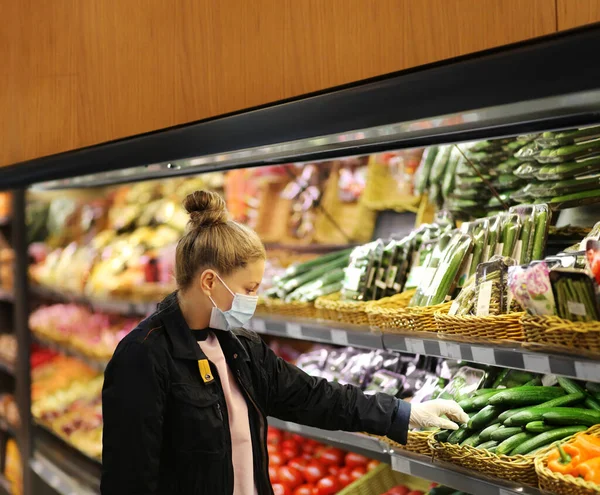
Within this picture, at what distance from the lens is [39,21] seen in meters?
3.27

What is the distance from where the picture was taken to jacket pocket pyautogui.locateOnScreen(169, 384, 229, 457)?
6.63 feet

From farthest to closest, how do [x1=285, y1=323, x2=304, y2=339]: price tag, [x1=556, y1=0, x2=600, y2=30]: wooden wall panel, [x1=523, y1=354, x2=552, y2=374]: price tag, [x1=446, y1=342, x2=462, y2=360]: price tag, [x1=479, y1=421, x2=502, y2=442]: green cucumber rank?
[x1=285, y1=323, x2=304, y2=339]: price tag
[x1=479, y1=421, x2=502, y2=442]: green cucumber
[x1=446, y1=342, x2=462, y2=360]: price tag
[x1=523, y1=354, x2=552, y2=374]: price tag
[x1=556, y1=0, x2=600, y2=30]: wooden wall panel

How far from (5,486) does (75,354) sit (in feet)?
4.72

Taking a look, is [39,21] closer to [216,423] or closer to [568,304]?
[216,423]

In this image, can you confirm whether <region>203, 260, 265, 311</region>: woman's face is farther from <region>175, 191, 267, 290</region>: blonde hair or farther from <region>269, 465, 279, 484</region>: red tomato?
<region>269, 465, 279, 484</region>: red tomato

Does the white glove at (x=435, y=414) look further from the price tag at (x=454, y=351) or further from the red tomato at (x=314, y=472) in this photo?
the red tomato at (x=314, y=472)

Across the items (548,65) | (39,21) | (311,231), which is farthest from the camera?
(311,231)

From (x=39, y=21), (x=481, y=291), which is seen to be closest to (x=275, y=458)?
(x=481, y=291)

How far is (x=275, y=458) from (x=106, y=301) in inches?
53.0

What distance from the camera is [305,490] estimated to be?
3.01 metres

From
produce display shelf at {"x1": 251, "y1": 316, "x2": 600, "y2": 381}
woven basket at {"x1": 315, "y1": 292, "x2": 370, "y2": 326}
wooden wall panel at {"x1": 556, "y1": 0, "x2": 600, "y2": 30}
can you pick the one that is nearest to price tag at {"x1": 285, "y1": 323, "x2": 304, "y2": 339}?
produce display shelf at {"x1": 251, "y1": 316, "x2": 600, "y2": 381}

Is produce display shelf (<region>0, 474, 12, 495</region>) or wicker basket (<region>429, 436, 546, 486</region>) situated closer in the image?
wicker basket (<region>429, 436, 546, 486</region>)

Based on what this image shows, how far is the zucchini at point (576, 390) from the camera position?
2025 millimetres

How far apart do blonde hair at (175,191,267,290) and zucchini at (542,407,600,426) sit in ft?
3.07
